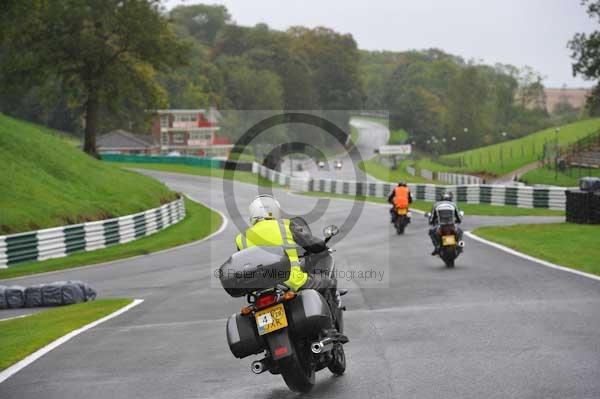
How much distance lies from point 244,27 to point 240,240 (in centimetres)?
16178

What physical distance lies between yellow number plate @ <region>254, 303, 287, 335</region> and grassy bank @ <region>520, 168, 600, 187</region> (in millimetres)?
49064

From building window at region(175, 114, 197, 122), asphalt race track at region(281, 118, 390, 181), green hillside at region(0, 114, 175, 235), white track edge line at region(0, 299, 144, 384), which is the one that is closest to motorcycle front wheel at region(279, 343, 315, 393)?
white track edge line at region(0, 299, 144, 384)

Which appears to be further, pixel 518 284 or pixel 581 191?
pixel 581 191

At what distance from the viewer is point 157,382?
28.4 ft

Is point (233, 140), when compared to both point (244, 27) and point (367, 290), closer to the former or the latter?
point (244, 27)

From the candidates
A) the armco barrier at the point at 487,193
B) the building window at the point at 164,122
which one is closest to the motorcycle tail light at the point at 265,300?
the armco barrier at the point at 487,193

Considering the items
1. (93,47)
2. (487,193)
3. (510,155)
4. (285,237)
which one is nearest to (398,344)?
→ (285,237)

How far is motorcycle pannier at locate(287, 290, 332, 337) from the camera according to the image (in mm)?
7609

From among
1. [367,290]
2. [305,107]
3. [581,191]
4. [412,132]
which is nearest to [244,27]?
[305,107]

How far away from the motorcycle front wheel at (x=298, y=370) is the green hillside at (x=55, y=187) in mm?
20913

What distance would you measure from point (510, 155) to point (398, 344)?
305 ft

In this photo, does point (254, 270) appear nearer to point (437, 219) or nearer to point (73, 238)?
point (437, 219)

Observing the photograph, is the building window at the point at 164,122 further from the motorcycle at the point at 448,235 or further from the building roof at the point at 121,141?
the motorcycle at the point at 448,235

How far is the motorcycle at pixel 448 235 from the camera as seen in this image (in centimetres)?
1872
